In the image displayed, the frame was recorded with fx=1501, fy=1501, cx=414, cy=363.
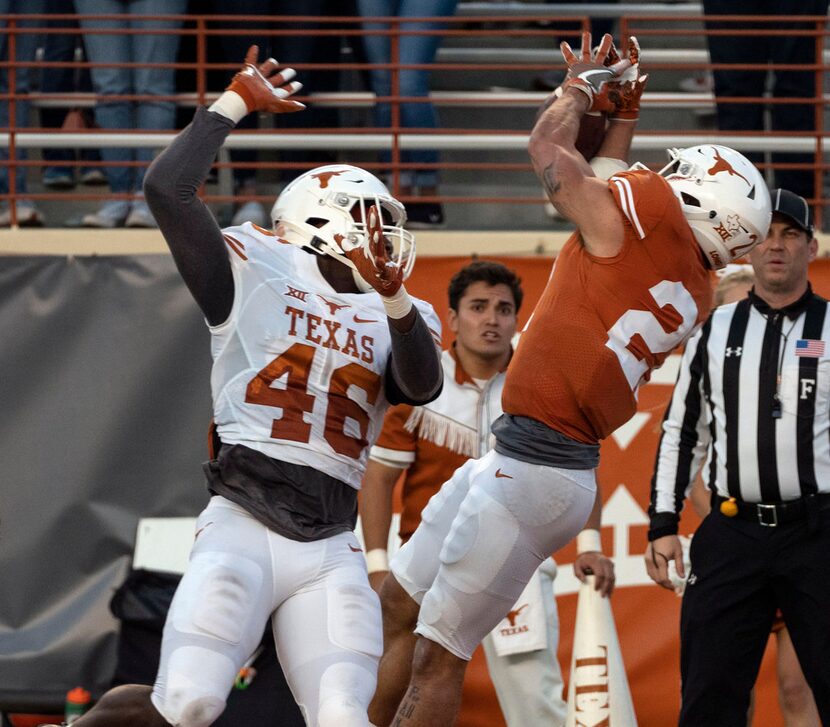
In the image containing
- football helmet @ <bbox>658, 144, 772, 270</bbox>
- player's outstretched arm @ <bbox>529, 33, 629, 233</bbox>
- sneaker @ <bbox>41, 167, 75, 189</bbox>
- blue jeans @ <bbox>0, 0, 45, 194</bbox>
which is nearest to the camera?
player's outstretched arm @ <bbox>529, 33, 629, 233</bbox>

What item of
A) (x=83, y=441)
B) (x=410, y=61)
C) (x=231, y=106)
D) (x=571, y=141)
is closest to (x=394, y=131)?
(x=410, y=61)

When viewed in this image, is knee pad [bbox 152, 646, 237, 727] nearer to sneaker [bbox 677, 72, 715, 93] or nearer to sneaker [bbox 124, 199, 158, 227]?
sneaker [bbox 124, 199, 158, 227]

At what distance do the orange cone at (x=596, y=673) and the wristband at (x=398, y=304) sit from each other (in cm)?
181

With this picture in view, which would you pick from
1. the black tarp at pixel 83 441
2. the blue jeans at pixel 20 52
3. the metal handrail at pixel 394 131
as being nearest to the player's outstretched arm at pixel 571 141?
the metal handrail at pixel 394 131

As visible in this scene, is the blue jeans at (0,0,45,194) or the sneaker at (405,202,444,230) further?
the blue jeans at (0,0,45,194)

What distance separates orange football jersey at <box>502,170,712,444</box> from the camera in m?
3.99

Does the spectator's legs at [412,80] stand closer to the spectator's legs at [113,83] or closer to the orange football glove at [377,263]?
the spectator's legs at [113,83]

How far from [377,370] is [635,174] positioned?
2.89ft

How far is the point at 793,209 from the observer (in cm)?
516

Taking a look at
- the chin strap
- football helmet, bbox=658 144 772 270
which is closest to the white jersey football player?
the chin strap

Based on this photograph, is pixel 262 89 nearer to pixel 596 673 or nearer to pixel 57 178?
pixel 596 673

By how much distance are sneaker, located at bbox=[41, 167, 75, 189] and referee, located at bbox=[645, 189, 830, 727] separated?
3688 millimetres

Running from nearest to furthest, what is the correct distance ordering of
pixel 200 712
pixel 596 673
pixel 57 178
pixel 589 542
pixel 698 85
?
pixel 200 712 < pixel 589 542 < pixel 596 673 < pixel 57 178 < pixel 698 85

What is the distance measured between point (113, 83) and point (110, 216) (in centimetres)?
67
